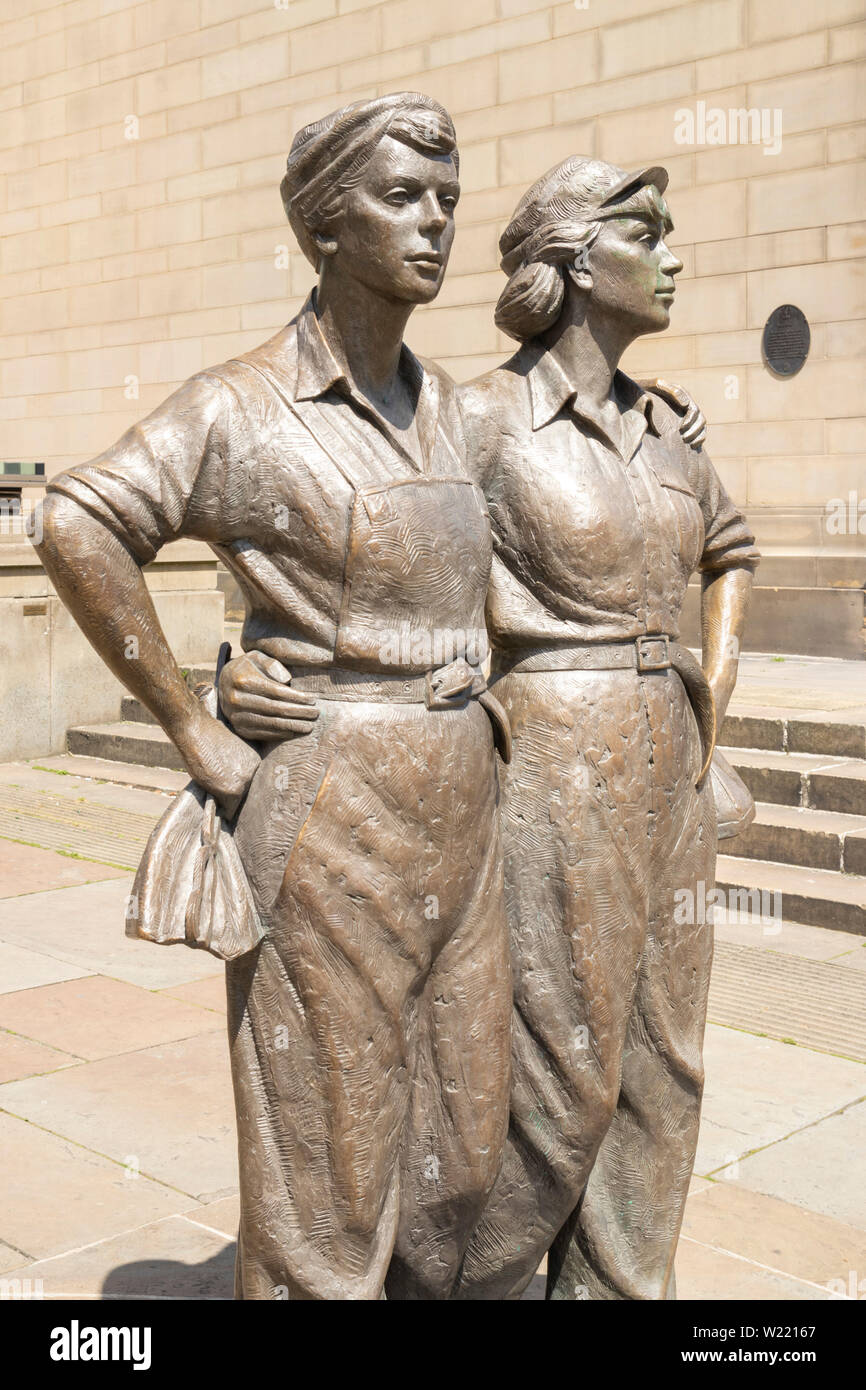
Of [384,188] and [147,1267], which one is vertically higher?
[384,188]

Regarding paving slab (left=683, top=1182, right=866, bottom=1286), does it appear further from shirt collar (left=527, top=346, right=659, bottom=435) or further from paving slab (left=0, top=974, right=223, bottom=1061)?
shirt collar (left=527, top=346, right=659, bottom=435)

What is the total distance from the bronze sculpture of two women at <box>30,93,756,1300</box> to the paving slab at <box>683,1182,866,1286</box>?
2.51 feet

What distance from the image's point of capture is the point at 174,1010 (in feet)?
18.4

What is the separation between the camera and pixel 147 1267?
3662mm

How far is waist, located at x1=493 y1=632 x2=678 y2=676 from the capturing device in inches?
114

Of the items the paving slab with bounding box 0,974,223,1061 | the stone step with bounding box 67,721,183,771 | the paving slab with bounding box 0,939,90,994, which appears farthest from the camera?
the stone step with bounding box 67,721,183,771

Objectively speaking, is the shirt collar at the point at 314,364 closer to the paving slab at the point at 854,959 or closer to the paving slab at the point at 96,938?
the paving slab at the point at 96,938

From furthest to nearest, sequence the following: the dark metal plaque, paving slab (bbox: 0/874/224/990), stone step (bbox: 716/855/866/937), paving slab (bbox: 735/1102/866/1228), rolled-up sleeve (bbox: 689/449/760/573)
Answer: the dark metal plaque → stone step (bbox: 716/855/866/937) → paving slab (bbox: 0/874/224/990) → paving slab (bbox: 735/1102/866/1228) → rolled-up sleeve (bbox: 689/449/760/573)

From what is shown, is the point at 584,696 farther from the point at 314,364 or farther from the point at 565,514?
the point at 314,364

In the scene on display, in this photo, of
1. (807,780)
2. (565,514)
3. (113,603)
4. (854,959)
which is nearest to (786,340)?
(807,780)

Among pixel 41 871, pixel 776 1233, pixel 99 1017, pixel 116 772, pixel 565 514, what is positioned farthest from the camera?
pixel 116 772

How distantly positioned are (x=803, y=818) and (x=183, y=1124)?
375 cm

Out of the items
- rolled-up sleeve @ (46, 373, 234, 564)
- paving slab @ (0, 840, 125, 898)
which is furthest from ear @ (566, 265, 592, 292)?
paving slab @ (0, 840, 125, 898)
